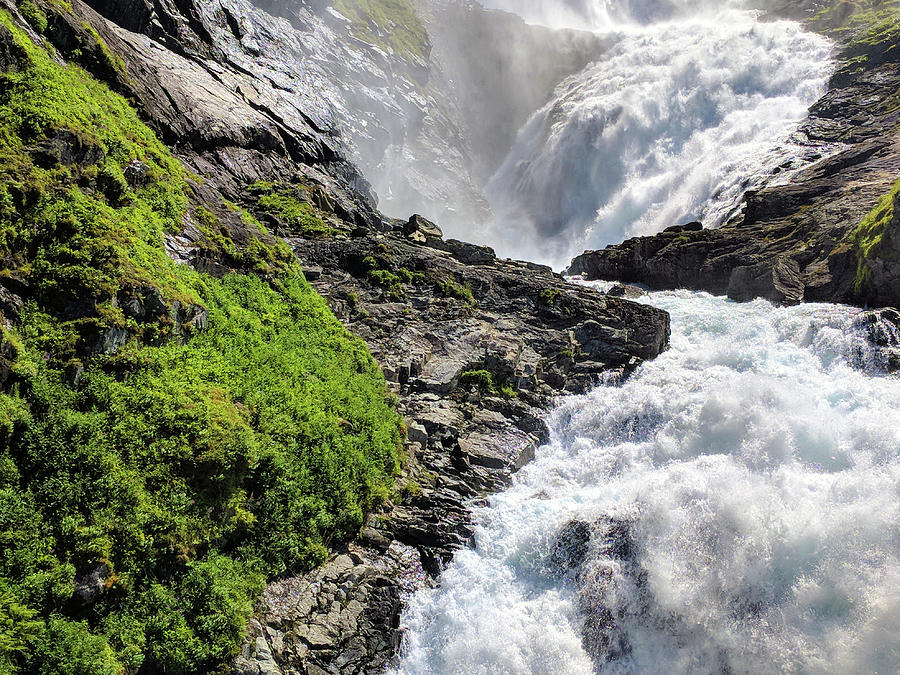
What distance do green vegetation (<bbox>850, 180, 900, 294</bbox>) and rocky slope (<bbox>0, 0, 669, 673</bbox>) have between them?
34.9 ft

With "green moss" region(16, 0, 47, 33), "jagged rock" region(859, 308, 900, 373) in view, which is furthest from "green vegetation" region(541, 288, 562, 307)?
"green moss" region(16, 0, 47, 33)

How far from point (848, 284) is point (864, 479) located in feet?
61.0

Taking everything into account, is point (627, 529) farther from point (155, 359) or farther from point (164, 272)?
point (164, 272)

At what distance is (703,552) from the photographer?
45.4 feet

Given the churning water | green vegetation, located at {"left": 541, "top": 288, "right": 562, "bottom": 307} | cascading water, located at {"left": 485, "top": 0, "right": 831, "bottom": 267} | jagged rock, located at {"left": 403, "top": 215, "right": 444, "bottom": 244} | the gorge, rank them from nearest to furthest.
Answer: the gorge
the churning water
green vegetation, located at {"left": 541, "top": 288, "right": 562, "bottom": 307}
jagged rock, located at {"left": 403, "top": 215, "right": 444, "bottom": 244}
cascading water, located at {"left": 485, "top": 0, "right": 831, "bottom": 267}

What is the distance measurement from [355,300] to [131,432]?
48.9 feet

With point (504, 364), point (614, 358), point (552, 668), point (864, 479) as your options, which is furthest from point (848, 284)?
point (552, 668)

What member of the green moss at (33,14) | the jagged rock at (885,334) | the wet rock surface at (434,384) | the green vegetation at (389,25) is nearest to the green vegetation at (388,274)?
the wet rock surface at (434,384)

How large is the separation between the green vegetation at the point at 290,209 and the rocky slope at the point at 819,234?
26.1 m

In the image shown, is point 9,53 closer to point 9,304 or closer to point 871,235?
point 9,304

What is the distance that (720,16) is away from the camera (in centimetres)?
9088

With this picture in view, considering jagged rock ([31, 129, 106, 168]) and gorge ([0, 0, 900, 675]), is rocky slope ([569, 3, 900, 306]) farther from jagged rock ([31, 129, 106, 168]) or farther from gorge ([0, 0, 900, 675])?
jagged rock ([31, 129, 106, 168])

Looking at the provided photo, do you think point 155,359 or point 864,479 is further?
point 864,479

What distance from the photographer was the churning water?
1203cm
